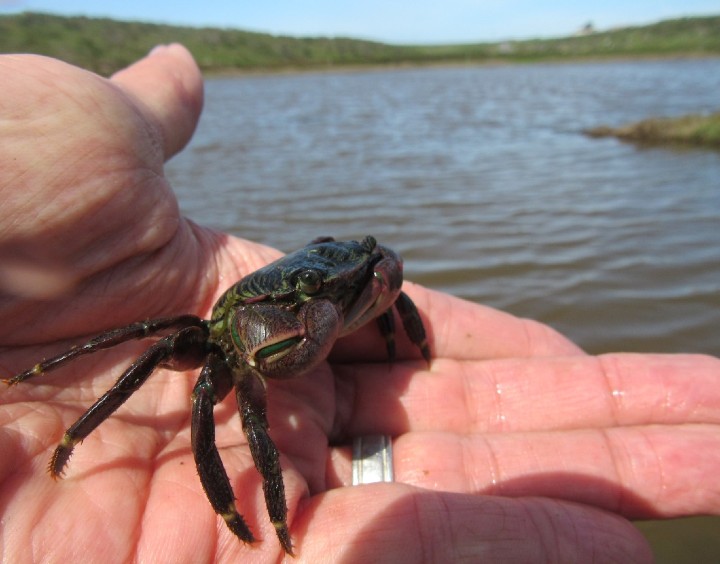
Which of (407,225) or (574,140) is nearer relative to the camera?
(407,225)

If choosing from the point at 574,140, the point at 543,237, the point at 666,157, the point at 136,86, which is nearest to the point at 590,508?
the point at 136,86

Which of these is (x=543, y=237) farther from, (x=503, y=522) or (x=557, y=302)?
(x=503, y=522)

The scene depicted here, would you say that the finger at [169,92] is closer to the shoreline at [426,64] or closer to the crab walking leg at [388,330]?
the crab walking leg at [388,330]

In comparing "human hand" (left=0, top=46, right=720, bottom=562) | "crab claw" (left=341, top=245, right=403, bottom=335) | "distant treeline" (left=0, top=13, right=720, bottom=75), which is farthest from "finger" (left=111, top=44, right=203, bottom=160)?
"distant treeline" (left=0, top=13, right=720, bottom=75)

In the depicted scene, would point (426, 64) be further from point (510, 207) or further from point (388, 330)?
point (388, 330)

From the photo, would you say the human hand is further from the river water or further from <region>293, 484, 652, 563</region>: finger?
the river water

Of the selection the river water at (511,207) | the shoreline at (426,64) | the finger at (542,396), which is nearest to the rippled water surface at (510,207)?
the river water at (511,207)
